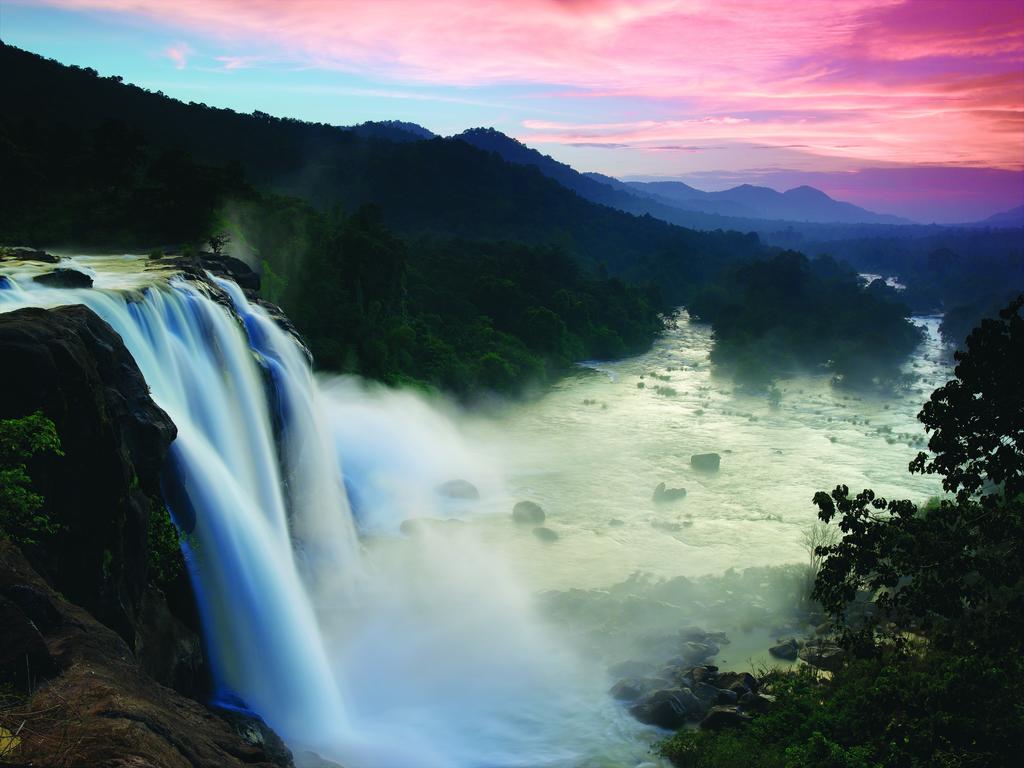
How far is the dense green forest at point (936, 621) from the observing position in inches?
429

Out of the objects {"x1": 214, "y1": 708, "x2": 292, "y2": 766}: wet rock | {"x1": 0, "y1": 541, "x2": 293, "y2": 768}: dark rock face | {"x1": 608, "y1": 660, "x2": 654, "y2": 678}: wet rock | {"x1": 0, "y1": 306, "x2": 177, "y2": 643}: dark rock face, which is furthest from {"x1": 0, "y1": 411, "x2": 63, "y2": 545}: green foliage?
{"x1": 608, "y1": 660, "x2": 654, "y2": 678}: wet rock

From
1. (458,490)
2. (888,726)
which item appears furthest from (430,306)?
(888,726)

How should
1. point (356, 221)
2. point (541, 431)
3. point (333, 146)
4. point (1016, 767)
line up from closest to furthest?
point (1016, 767) → point (541, 431) → point (356, 221) → point (333, 146)

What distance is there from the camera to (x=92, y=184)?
138 ft

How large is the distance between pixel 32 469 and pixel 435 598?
16.7 m

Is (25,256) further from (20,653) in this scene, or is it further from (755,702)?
(755,702)

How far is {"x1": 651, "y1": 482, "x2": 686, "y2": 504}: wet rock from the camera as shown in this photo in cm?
3719

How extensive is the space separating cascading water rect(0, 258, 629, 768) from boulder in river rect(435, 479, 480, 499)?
22.7 feet

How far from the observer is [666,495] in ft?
122

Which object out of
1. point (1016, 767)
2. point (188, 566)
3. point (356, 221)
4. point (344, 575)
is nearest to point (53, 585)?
point (188, 566)

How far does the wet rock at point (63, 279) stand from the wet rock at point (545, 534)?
20253 millimetres

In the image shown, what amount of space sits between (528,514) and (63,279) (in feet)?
70.0

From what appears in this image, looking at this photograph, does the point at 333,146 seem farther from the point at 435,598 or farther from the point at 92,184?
the point at 435,598

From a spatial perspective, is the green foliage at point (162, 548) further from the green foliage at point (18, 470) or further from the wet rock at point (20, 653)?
the wet rock at point (20, 653)
